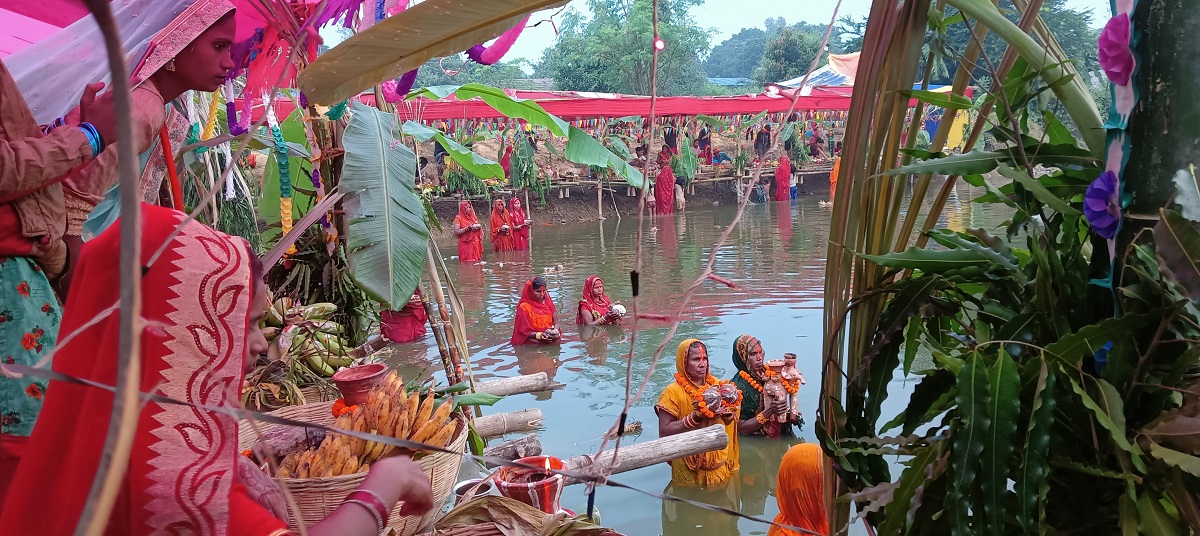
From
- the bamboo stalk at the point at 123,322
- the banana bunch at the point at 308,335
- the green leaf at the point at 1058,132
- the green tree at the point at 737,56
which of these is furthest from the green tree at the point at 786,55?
the bamboo stalk at the point at 123,322

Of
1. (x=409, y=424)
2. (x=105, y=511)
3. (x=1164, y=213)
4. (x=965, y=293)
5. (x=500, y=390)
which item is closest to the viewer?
(x=105, y=511)

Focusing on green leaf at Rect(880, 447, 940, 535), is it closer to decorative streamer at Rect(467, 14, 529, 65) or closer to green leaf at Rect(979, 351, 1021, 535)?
green leaf at Rect(979, 351, 1021, 535)

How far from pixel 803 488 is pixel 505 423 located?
1.36 meters

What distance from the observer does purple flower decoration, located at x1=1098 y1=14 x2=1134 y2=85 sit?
108 centimetres

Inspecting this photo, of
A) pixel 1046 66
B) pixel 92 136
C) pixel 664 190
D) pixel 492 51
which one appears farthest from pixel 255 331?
pixel 664 190

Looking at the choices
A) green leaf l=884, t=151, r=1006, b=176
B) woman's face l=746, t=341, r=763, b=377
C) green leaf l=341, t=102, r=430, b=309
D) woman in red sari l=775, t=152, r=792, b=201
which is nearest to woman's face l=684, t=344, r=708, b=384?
woman's face l=746, t=341, r=763, b=377

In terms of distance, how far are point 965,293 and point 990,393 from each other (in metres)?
0.25

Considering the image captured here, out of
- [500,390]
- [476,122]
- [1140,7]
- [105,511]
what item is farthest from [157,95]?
[476,122]

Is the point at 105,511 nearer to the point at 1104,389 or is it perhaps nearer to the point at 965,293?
the point at 1104,389

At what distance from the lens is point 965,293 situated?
1.28 metres

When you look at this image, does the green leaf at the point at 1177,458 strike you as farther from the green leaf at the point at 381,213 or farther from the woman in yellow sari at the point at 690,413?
the woman in yellow sari at the point at 690,413

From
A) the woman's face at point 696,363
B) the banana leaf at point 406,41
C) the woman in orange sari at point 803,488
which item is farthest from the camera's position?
the woman's face at point 696,363

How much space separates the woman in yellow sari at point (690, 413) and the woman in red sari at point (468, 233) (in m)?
7.89

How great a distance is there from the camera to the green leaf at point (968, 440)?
1080 mm
